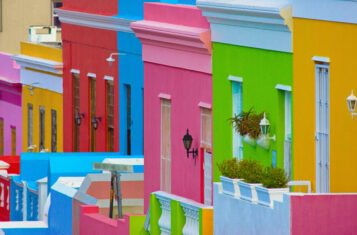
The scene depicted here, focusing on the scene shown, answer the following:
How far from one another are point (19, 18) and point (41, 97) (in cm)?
1132

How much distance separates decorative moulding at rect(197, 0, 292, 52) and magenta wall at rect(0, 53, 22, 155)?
68.3 ft

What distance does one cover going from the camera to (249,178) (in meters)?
18.8

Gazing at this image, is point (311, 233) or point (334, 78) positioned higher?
point (334, 78)

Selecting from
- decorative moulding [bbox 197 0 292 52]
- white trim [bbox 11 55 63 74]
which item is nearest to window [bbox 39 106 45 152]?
white trim [bbox 11 55 63 74]

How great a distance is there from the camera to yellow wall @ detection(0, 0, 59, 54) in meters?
49.9

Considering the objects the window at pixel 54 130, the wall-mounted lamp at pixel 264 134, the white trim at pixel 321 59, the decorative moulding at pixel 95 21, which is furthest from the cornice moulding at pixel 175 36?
the window at pixel 54 130

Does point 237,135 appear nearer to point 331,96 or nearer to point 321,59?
point 321,59

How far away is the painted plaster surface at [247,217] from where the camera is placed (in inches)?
689

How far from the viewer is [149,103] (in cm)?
2547

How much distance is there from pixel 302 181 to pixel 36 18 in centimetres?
3229

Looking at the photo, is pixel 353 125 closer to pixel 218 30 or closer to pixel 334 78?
pixel 334 78

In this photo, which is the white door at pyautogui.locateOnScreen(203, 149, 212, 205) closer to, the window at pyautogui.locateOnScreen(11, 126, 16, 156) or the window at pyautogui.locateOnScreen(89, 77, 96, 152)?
the window at pyautogui.locateOnScreen(89, 77, 96, 152)

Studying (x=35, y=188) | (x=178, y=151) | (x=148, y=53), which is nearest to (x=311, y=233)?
(x=178, y=151)

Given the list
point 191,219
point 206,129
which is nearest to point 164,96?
point 206,129
